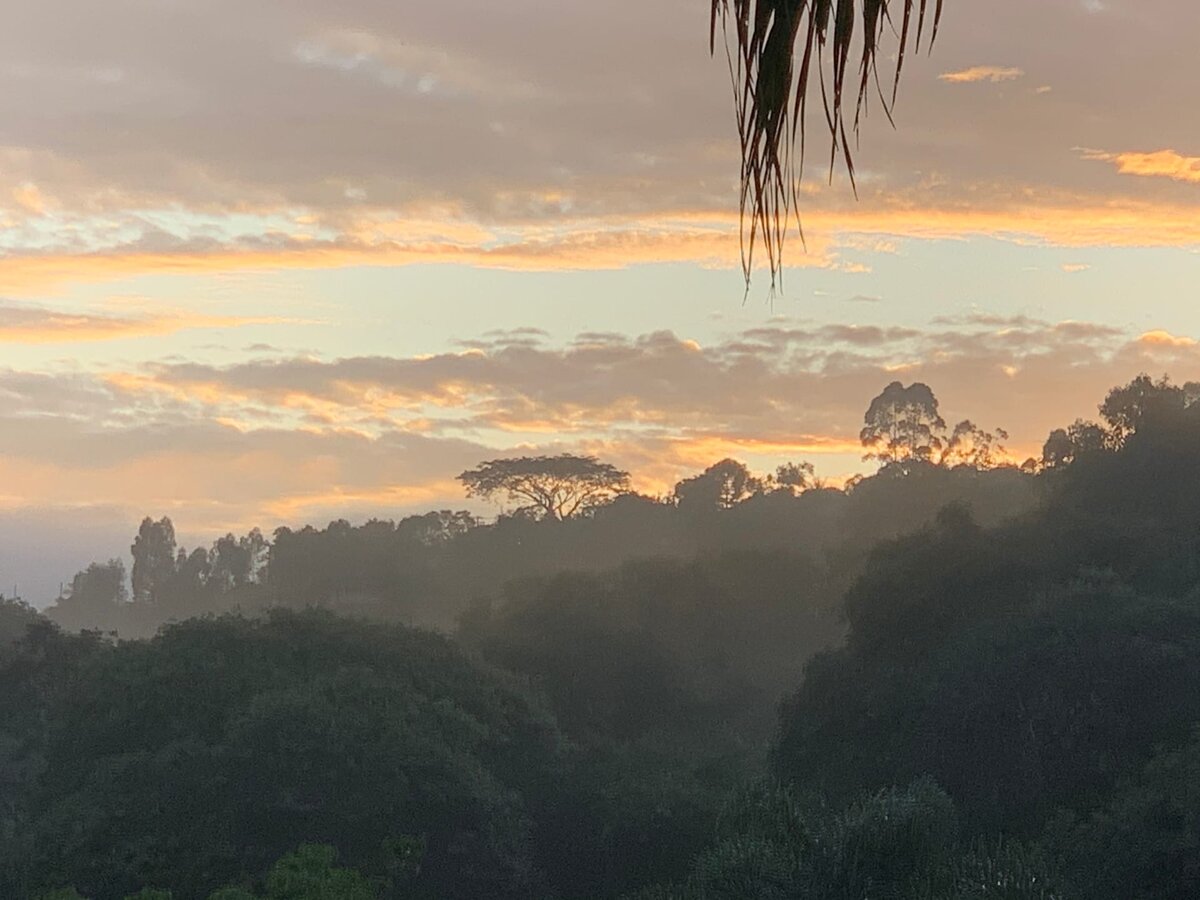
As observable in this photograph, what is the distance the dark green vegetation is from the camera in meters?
25.8

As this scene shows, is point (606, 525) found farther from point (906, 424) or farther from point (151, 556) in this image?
point (151, 556)

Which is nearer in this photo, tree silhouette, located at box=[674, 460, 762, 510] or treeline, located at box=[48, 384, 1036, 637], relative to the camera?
treeline, located at box=[48, 384, 1036, 637]

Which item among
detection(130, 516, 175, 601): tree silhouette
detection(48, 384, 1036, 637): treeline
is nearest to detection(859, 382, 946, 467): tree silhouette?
detection(48, 384, 1036, 637): treeline

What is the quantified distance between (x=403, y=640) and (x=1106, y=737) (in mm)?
20996

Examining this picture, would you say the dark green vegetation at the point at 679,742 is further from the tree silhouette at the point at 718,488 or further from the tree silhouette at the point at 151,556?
the tree silhouette at the point at 151,556

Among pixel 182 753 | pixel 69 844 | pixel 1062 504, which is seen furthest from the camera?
pixel 1062 504

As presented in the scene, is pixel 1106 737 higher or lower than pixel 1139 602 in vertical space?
lower

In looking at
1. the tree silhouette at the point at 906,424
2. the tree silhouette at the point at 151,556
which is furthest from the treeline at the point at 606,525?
the tree silhouette at the point at 151,556

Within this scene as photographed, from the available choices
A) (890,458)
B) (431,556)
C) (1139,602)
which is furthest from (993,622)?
(431,556)

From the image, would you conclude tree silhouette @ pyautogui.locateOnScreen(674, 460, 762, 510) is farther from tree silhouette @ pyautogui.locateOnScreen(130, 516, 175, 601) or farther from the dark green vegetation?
tree silhouette @ pyautogui.locateOnScreen(130, 516, 175, 601)

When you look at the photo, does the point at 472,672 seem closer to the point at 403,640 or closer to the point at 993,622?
the point at 403,640

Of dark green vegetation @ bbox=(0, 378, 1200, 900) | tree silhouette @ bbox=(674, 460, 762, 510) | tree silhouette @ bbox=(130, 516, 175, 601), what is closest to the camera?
dark green vegetation @ bbox=(0, 378, 1200, 900)

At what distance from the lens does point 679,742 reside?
5472cm

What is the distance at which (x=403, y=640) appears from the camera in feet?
152
